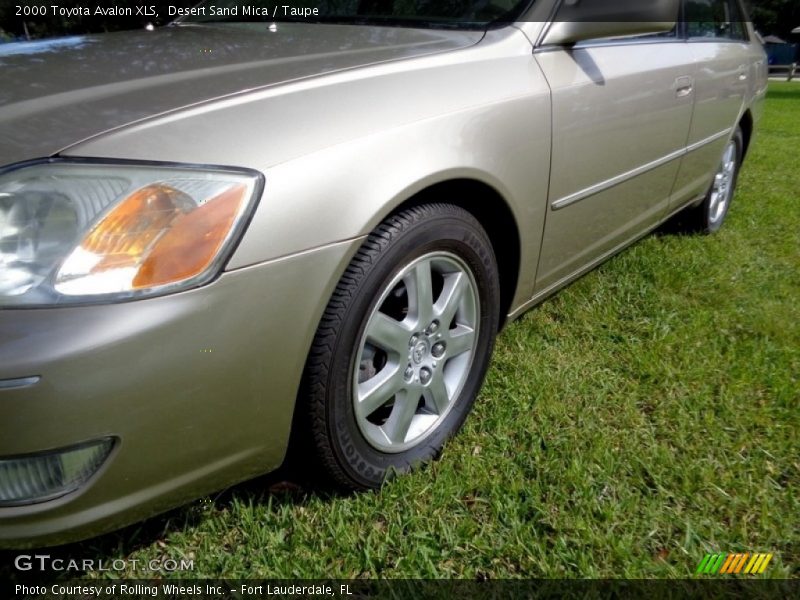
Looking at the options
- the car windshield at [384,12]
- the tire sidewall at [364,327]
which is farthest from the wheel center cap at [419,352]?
the car windshield at [384,12]

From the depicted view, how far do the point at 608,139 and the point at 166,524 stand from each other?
1.76 metres

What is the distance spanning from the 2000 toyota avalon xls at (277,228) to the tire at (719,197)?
1.72m

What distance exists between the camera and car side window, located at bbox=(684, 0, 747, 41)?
3.06 m

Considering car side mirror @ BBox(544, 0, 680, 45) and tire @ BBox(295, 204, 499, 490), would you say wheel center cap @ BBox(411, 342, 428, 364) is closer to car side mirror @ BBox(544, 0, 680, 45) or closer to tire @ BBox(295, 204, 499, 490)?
tire @ BBox(295, 204, 499, 490)

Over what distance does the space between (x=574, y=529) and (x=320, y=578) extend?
2.12 ft

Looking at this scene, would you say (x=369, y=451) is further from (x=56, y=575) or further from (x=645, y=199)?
(x=645, y=199)

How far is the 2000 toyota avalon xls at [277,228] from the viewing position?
120cm

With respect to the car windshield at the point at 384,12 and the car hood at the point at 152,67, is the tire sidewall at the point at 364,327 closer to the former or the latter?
the car hood at the point at 152,67

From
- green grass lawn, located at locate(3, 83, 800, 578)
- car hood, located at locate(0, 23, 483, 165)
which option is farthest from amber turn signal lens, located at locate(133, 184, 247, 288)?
→ green grass lawn, located at locate(3, 83, 800, 578)

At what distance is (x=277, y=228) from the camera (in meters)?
1.32

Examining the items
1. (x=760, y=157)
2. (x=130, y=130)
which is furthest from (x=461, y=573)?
(x=760, y=157)

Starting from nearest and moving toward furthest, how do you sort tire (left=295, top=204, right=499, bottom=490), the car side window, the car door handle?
tire (left=295, top=204, right=499, bottom=490) → the car door handle → the car side window

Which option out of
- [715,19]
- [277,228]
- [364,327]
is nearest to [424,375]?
[364,327]

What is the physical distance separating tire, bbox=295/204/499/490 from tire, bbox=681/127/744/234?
2.34m
